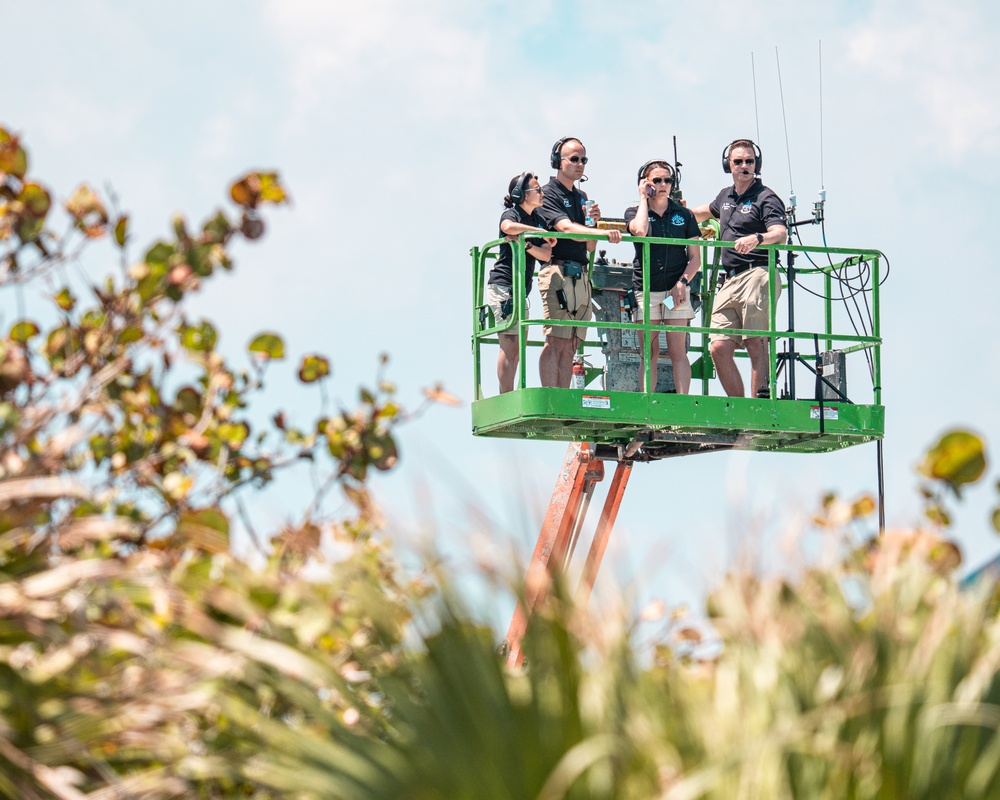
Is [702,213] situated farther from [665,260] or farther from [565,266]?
[565,266]

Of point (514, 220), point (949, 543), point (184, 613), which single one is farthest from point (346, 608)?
point (514, 220)

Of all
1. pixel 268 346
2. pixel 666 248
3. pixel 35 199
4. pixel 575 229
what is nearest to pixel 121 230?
pixel 35 199

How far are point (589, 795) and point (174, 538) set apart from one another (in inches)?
103

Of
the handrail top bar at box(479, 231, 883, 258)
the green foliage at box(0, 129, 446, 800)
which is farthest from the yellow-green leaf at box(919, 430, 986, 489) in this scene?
the handrail top bar at box(479, 231, 883, 258)

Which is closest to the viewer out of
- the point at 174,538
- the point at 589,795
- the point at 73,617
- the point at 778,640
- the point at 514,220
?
the point at 589,795

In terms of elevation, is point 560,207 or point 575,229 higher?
point 560,207

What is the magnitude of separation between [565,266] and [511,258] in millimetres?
681

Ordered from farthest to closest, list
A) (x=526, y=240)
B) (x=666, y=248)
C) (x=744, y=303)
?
1. (x=744, y=303)
2. (x=666, y=248)
3. (x=526, y=240)

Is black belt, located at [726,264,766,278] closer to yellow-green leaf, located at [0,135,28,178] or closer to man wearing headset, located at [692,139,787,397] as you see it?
man wearing headset, located at [692,139,787,397]

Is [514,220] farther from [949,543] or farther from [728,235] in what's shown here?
[949,543]

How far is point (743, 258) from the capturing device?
14.3 meters

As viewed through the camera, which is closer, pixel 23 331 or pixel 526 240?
pixel 23 331

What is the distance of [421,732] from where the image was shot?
4.15 metres

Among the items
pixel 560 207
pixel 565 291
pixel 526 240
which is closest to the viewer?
pixel 560 207
